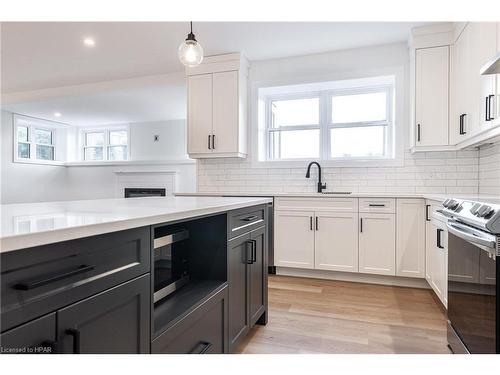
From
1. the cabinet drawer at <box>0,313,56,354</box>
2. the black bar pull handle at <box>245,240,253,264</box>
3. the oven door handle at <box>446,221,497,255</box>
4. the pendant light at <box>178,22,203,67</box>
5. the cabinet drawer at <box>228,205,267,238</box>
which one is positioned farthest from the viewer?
the pendant light at <box>178,22,203,67</box>

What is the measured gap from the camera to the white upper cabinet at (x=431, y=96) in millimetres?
3178

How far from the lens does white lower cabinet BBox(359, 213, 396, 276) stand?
10.2 feet

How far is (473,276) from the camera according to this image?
1.51 meters

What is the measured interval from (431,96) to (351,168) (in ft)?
3.61

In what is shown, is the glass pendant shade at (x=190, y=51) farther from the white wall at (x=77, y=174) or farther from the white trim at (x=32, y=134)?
the white trim at (x=32, y=134)

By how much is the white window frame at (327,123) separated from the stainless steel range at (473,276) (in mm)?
1968

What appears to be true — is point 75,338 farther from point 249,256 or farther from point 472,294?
point 472,294

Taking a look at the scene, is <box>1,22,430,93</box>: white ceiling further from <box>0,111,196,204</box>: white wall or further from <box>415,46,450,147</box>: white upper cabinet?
<box>0,111,196,204</box>: white wall

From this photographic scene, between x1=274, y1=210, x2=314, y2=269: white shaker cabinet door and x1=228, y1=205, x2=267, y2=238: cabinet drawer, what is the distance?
1.22 metres

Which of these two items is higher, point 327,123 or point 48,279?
point 327,123

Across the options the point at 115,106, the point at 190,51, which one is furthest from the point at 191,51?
the point at 115,106

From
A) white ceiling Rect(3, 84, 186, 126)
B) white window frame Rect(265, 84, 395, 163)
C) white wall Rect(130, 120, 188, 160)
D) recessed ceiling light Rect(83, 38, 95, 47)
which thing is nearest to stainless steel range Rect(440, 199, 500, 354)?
white window frame Rect(265, 84, 395, 163)

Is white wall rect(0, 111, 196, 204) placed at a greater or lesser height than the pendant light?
lesser

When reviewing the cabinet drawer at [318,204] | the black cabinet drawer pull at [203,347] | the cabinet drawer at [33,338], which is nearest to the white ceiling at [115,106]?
the cabinet drawer at [318,204]
